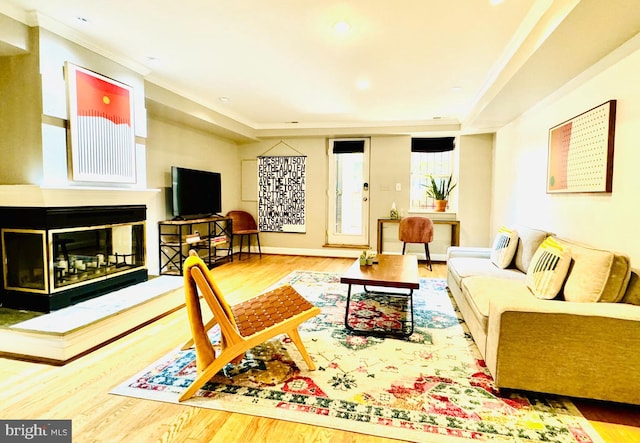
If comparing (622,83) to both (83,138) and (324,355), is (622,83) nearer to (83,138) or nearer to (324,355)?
(324,355)

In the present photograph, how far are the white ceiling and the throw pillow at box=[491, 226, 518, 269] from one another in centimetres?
145

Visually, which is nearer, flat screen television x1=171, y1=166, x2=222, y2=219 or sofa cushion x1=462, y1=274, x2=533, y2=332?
sofa cushion x1=462, y1=274, x2=533, y2=332

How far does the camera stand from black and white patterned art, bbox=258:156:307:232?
6684 mm

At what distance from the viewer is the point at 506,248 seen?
3516mm

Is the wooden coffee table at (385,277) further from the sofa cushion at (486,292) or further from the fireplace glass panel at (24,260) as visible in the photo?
the fireplace glass panel at (24,260)

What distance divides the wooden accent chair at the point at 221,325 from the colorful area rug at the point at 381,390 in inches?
6.4

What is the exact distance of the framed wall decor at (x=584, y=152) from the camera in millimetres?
2525

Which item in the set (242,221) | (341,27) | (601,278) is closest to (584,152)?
(601,278)

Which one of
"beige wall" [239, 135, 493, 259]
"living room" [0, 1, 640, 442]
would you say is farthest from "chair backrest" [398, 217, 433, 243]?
"living room" [0, 1, 640, 442]

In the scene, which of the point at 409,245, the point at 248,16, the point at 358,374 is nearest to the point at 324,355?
the point at 358,374

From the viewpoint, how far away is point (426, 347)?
2613mm

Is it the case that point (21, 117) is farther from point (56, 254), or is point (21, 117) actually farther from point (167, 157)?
point (167, 157)

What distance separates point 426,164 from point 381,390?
16.8 ft

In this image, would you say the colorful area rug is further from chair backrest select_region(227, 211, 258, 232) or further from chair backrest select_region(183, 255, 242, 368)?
chair backrest select_region(227, 211, 258, 232)
